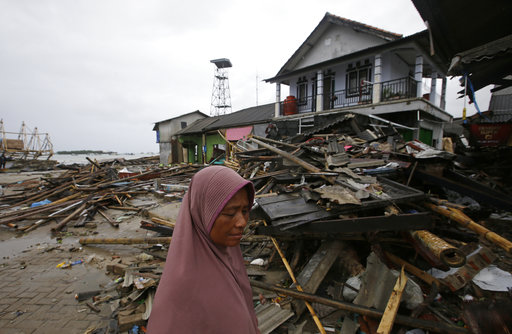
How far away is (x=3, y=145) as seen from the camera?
26453 mm

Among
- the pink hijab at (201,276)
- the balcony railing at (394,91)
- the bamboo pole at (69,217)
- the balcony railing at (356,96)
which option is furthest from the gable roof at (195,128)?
the pink hijab at (201,276)

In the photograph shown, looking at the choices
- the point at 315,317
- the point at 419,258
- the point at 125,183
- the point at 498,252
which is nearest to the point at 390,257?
the point at 419,258

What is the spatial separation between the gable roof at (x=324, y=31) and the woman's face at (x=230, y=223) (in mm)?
14328

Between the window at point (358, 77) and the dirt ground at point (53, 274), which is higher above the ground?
the window at point (358, 77)

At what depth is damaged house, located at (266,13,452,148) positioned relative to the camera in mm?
10461

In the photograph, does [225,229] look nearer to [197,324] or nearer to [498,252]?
[197,324]

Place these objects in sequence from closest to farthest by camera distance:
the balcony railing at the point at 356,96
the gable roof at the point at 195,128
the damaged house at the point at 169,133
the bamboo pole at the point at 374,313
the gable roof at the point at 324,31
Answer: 1. the bamboo pole at the point at 374,313
2. the balcony railing at the point at 356,96
3. the gable roof at the point at 324,31
4. the gable roof at the point at 195,128
5. the damaged house at the point at 169,133

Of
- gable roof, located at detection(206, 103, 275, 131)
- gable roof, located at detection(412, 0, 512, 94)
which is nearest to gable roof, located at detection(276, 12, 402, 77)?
Answer: gable roof, located at detection(206, 103, 275, 131)

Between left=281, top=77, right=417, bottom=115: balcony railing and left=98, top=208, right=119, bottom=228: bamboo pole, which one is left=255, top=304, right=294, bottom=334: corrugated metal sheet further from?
left=281, top=77, right=417, bottom=115: balcony railing

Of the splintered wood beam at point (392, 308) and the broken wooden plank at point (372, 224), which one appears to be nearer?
the splintered wood beam at point (392, 308)

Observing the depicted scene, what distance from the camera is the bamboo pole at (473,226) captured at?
7.80ft

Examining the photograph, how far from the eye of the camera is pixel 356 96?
43.1 feet

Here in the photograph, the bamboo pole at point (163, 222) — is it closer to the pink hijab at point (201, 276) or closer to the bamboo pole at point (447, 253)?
the pink hijab at point (201, 276)

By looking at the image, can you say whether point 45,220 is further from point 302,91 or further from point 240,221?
point 302,91
